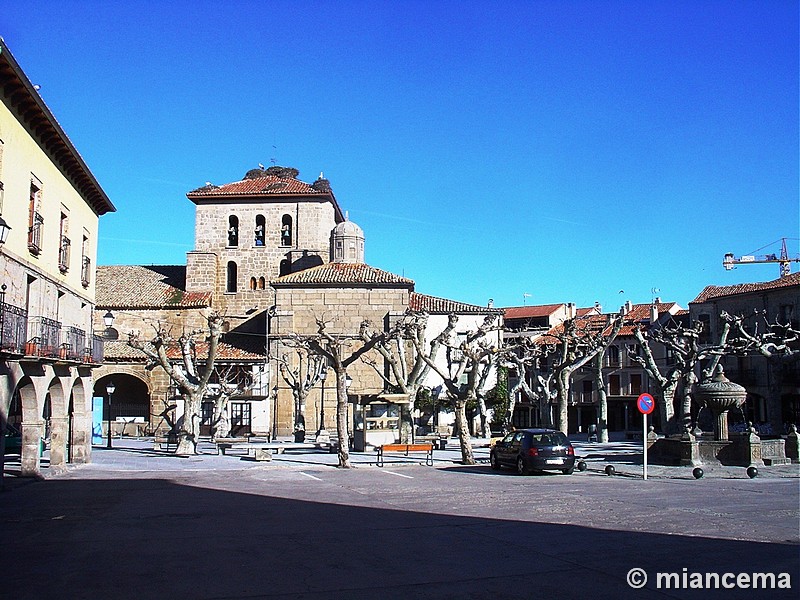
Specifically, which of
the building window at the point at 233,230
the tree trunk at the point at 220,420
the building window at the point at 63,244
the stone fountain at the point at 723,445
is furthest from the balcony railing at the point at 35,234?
the building window at the point at 233,230

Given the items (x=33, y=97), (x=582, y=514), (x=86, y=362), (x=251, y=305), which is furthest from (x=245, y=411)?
(x=582, y=514)

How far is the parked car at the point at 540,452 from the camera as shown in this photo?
68.3 feet

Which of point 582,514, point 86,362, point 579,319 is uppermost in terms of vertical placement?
point 579,319

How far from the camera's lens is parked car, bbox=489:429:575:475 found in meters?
20.8

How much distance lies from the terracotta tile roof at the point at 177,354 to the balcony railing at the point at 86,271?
19.8 metres

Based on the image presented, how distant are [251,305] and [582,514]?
41.3m

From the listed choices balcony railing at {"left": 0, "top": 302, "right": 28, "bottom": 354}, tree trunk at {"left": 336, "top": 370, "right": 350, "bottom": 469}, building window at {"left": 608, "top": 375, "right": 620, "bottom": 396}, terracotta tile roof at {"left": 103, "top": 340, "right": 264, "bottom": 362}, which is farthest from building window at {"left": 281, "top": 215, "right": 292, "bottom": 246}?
balcony railing at {"left": 0, "top": 302, "right": 28, "bottom": 354}

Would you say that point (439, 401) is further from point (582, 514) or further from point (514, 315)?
point (582, 514)

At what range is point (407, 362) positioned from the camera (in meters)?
45.7

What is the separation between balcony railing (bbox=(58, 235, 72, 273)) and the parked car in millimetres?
13690

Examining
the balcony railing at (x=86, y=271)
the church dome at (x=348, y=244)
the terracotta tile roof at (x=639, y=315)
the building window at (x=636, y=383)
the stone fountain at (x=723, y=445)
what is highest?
the church dome at (x=348, y=244)

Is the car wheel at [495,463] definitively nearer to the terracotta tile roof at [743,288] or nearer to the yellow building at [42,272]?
the yellow building at [42,272]

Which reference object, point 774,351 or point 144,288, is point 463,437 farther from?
point 144,288

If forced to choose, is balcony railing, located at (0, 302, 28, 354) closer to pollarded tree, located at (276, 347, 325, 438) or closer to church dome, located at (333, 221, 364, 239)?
pollarded tree, located at (276, 347, 325, 438)
